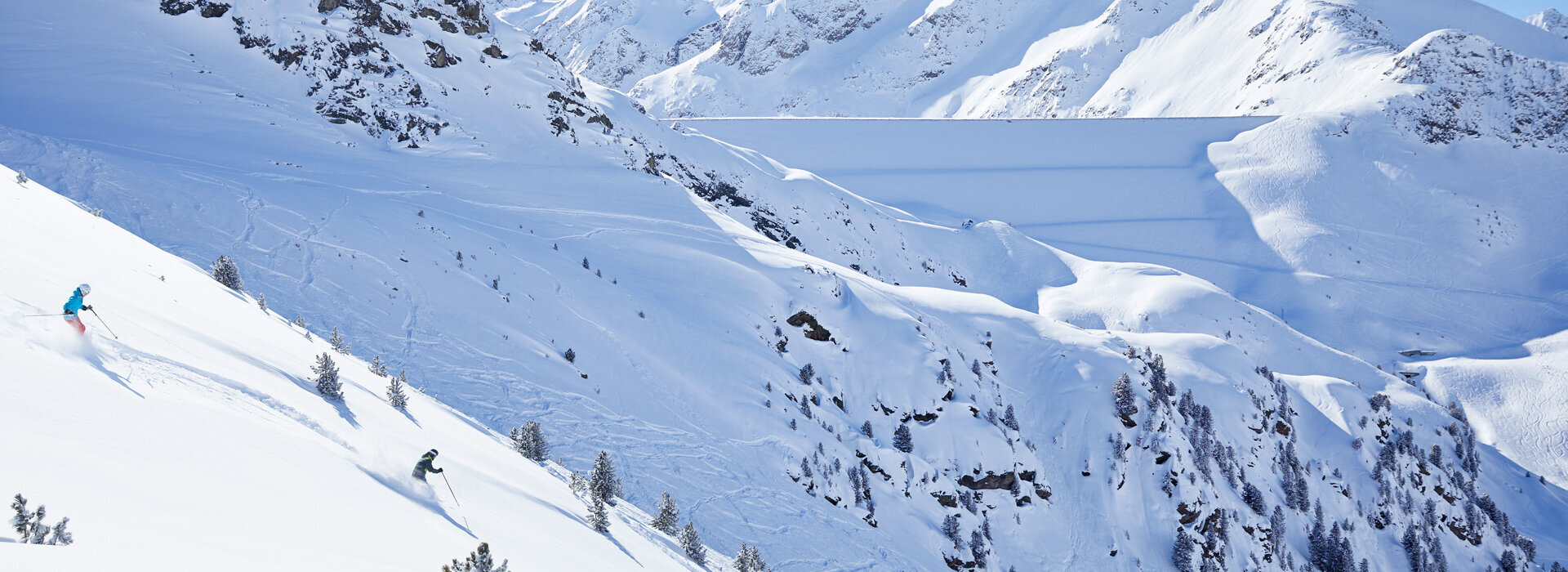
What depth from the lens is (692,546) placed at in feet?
35.9

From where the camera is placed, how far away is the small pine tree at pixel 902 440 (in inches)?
815

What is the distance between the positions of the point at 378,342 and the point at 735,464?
7652 mm

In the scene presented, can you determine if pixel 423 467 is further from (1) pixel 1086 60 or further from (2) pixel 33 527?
(1) pixel 1086 60

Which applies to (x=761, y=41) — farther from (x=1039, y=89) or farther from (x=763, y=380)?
(x=763, y=380)

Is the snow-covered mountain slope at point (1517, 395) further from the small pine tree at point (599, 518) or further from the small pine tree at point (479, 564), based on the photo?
the small pine tree at point (479, 564)

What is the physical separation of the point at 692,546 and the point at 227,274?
9741mm

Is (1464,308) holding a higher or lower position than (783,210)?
lower

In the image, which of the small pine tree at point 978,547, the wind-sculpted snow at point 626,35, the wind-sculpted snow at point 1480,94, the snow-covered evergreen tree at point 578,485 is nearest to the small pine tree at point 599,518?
the snow-covered evergreen tree at point 578,485

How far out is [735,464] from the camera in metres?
17.0

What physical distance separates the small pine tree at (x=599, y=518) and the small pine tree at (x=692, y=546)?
1.77 meters

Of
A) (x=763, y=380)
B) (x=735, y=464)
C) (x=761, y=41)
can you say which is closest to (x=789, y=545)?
(x=735, y=464)

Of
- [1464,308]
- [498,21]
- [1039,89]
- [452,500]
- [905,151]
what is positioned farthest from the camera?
[1039,89]

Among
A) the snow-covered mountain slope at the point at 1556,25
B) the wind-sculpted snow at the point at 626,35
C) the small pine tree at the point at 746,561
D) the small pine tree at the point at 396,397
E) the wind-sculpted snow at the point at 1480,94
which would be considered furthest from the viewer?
the wind-sculpted snow at the point at 626,35

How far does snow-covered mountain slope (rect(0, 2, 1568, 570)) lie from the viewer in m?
17.1
